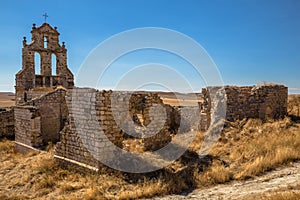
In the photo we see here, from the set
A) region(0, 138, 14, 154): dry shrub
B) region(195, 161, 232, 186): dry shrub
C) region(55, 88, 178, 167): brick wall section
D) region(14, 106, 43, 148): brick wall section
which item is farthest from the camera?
region(0, 138, 14, 154): dry shrub

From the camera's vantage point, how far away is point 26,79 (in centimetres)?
1956

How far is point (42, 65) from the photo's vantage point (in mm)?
20094

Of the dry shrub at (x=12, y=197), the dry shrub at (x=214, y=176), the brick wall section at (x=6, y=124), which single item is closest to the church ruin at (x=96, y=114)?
the brick wall section at (x=6, y=124)

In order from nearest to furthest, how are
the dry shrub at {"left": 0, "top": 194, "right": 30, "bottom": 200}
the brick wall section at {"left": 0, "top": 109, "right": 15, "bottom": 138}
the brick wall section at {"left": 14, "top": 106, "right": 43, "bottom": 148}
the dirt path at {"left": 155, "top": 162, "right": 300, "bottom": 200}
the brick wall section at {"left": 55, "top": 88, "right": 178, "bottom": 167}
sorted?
the dirt path at {"left": 155, "top": 162, "right": 300, "bottom": 200}
the dry shrub at {"left": 0, "top": 194, "right": 30, "bottom": 200}
the brick wall section at {"left": 55, "top": 88, "right": 178, "bottom": 167}
the brick wall section at {"left": 14, "top": 106, "right": 43, "bottom": 148}
the brick wall section at {"left": 0, "top": 109, "right": 15, "bottom": 138}

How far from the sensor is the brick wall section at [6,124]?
1395 cm

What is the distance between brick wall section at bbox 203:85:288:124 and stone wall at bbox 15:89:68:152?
27.2 ft

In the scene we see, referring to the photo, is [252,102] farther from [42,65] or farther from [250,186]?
[42,65]

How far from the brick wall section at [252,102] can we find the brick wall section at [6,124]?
1224cm

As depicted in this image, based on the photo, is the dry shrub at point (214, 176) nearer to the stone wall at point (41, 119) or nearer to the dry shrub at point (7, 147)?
the stone wall at point (41, 119)

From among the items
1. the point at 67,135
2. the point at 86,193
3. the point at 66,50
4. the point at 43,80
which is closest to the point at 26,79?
the point at 43,80

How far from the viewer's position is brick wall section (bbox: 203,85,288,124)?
11336 millimetres

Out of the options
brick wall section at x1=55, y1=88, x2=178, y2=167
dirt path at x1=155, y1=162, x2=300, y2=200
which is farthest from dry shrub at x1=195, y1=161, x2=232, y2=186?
brick wall section at x1=55, y1=88, x2=178, y2=167

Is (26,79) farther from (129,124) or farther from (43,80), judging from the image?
(129,124)

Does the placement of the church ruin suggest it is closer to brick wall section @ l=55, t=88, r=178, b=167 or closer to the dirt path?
brick wall section @ l=55, t=88, r=178, b=167
